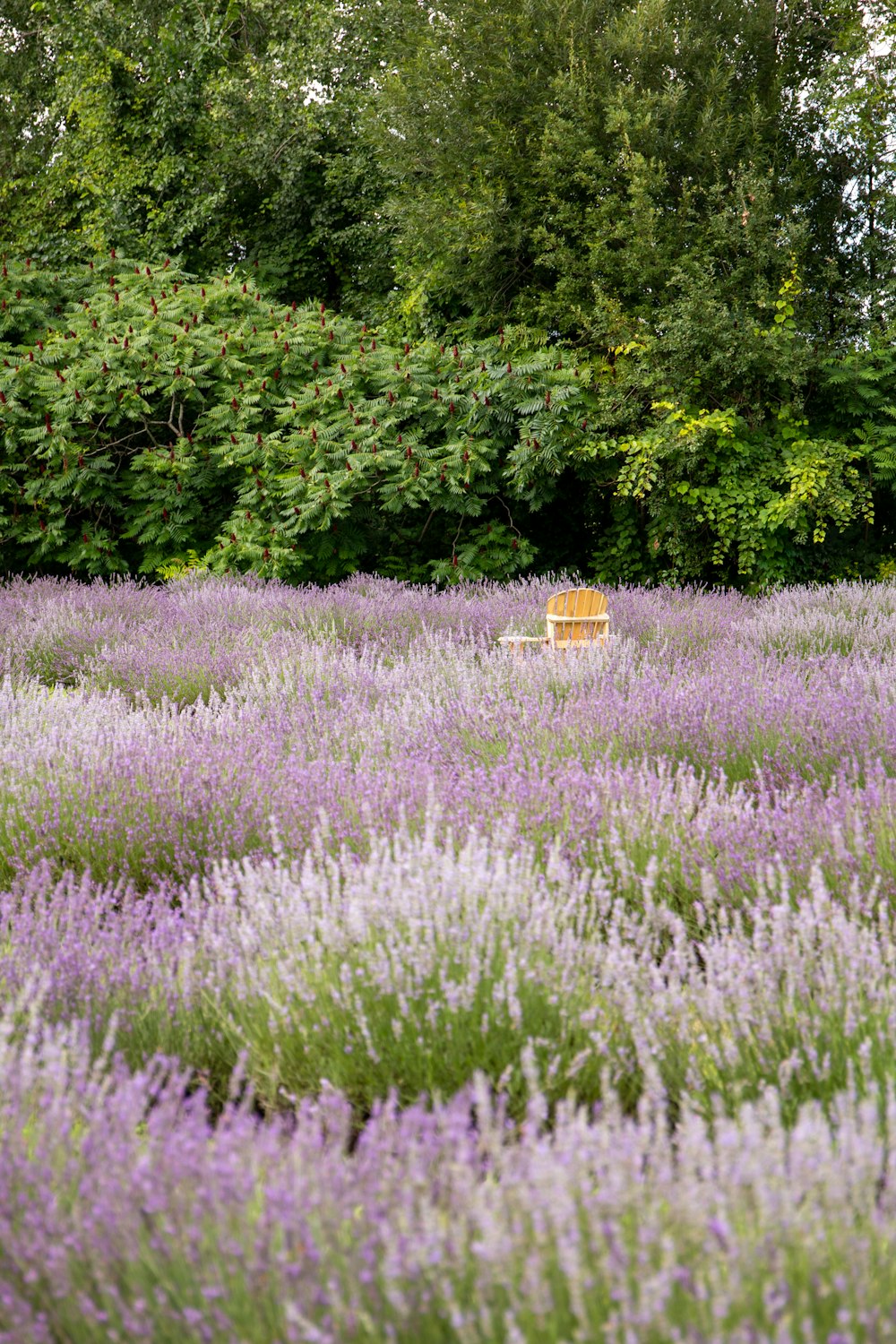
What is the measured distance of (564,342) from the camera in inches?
402

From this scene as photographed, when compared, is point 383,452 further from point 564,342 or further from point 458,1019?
point 458,1019

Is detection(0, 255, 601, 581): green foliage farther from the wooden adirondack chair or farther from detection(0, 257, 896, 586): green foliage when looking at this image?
the wooden adirondack chair

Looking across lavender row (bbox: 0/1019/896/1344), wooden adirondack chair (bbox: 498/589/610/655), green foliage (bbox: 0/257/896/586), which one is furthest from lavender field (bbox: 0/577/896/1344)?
green foliage (bbox: 0/257/896/586)

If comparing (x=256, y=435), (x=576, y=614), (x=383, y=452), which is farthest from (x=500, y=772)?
(x=256, y=435)

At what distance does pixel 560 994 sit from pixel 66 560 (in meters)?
9.46

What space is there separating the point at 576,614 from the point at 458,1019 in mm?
4296

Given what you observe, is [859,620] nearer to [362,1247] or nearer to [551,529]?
[551,529]

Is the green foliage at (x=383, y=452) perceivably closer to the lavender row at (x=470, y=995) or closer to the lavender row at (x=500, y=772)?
the lavender row at (x=500, y=772)

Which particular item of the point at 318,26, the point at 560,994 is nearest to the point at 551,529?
the point at 318,26

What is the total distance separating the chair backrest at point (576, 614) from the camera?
5867 millimetres

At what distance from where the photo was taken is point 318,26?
42.3 ft

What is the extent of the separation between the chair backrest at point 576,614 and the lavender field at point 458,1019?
3.80 ft

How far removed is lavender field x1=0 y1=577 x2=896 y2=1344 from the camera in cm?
111

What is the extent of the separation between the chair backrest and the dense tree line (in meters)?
3.52
